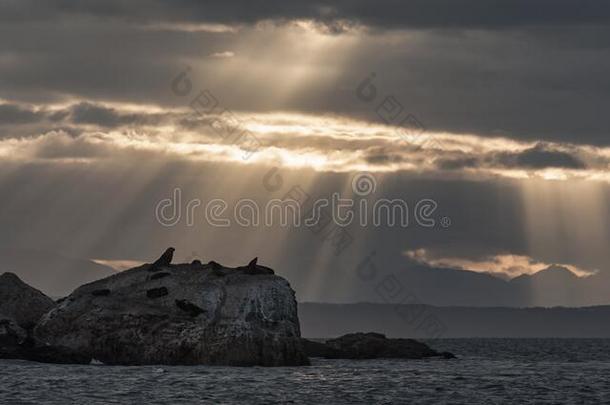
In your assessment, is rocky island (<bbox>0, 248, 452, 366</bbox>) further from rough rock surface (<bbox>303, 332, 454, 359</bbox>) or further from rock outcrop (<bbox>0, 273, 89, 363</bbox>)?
rough rock surface (<bbox>303, 332, 454, 359</bbox>)

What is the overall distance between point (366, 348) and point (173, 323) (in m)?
37.6

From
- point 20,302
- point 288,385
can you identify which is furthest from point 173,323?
point 20,302

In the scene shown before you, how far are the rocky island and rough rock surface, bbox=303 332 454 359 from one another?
2327 centimetres

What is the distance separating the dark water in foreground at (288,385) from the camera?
244ft

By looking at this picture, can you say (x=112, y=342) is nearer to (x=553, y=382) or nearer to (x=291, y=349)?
(x=291, y=349)

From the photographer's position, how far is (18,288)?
111938mm

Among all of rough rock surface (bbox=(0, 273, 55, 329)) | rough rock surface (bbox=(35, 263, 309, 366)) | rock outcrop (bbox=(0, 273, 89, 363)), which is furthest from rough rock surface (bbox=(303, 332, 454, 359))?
rock outcrop (bbox=(0, 273, 89, 363))

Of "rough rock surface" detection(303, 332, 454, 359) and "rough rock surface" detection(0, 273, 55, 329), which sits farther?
"rough rock surface" detection(303, 332, 454, 359)

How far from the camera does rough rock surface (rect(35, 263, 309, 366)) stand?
94.6 m

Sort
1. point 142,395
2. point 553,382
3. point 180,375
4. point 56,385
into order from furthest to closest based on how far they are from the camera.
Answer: point 553,382 < point 180,375 < point 56,385 < point 142,395

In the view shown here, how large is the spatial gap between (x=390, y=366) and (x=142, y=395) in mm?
39994

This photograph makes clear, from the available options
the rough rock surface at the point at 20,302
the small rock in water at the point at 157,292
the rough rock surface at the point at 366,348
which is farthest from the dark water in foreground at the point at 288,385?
the rough rock surface at the point at 366,348

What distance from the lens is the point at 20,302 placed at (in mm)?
110250

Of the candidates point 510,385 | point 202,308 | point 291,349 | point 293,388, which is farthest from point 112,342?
point 510,385
